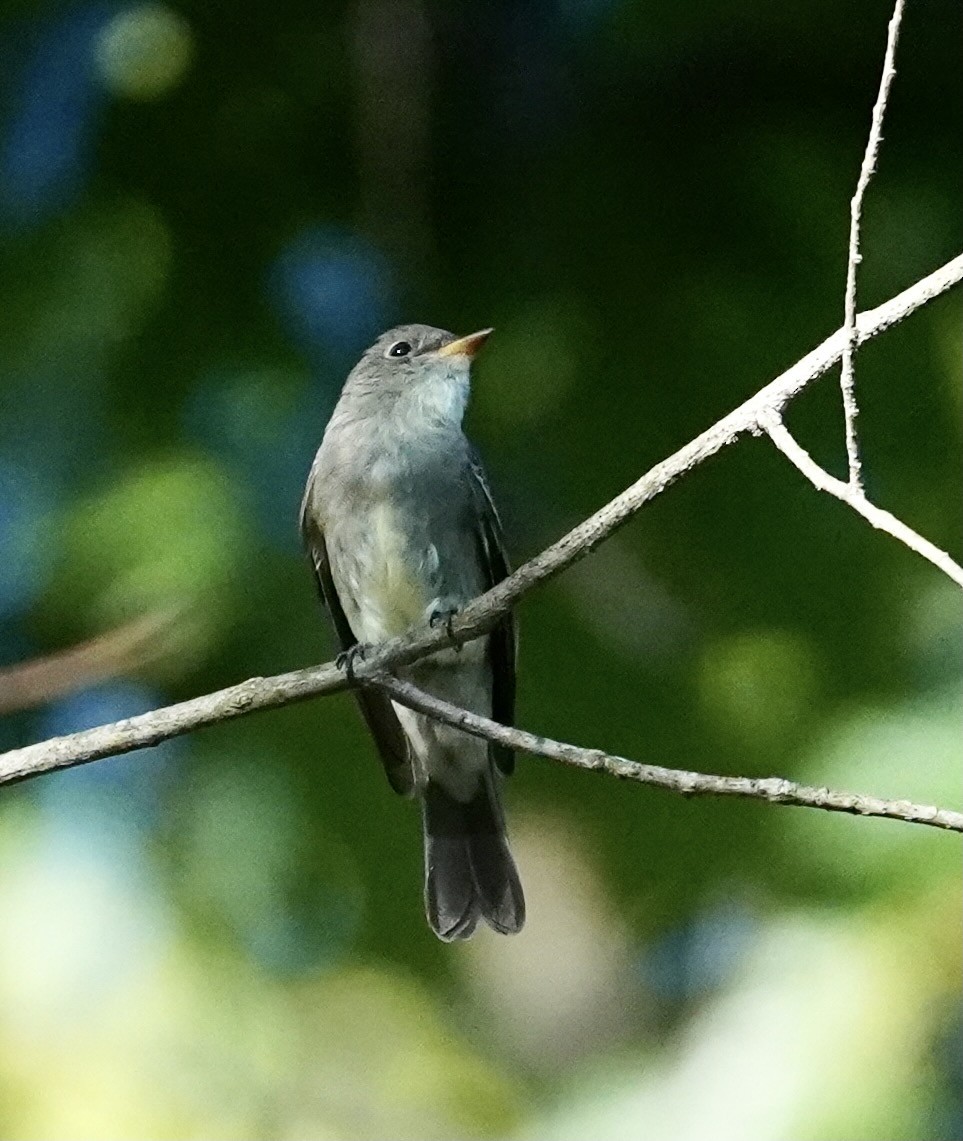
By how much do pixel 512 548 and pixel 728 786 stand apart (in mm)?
1137

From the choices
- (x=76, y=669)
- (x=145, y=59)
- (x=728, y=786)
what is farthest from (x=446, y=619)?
(x=145, y=59)

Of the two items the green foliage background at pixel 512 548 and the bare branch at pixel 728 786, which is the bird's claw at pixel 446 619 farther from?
the green foliage background at pixel 512 548

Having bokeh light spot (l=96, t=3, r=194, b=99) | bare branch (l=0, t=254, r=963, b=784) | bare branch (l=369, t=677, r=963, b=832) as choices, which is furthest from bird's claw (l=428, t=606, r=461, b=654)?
bokeh light spot (l=96, t=3, r=194, b=99)

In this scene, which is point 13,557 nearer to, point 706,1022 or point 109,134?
point 109,134

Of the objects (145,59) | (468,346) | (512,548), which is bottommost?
(512,548)

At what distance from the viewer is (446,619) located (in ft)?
5.74

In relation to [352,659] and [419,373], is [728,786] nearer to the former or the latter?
[352,659]

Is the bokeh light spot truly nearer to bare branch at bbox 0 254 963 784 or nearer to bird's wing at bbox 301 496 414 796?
bird's wing at bbox 301 496 414 796

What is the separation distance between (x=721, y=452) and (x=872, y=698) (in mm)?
1090

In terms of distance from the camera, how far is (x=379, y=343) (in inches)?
98.0

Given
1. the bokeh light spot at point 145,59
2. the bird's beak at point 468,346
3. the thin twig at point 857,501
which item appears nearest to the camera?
the thin twig at point 857,501

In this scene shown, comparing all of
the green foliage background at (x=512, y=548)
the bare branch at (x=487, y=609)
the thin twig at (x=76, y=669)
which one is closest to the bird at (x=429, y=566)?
the green foliage background at (x=512, y=548)

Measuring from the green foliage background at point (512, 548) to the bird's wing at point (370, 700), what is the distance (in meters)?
0.12

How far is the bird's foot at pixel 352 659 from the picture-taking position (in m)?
1.63
